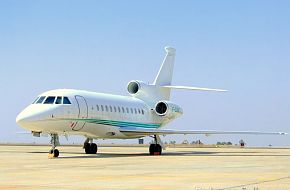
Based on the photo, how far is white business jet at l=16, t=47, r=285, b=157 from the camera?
28234 millimetres

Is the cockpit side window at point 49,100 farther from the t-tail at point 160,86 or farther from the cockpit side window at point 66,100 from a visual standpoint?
the t-tail at point 160,86

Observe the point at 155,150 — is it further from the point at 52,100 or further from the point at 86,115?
the point at 52,100

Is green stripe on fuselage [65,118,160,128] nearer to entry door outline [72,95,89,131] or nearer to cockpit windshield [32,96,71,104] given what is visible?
entry door outline [72,95,89,131]

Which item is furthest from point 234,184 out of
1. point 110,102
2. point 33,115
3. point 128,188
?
point 110,102

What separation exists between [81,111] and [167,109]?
29.9 ft

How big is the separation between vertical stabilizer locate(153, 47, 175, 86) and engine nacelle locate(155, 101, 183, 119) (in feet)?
11.7

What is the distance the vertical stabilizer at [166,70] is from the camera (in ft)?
138

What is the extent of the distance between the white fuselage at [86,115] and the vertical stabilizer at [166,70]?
14.6ft

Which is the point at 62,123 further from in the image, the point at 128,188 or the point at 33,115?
the point at 128,188

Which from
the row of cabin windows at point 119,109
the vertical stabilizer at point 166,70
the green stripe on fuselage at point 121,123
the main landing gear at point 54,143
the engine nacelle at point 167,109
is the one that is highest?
the vertical stabilizer at point 166,70

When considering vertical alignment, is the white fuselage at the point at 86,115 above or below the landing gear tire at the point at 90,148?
above

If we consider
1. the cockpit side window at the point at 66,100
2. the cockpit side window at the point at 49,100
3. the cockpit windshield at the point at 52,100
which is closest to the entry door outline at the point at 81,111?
the cockpit side window at the point at 66,100

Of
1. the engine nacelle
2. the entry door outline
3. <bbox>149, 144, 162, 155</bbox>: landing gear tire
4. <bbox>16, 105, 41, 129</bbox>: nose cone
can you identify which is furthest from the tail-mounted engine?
<bbox>16, 105, 41, 129</bbox>: nose cone

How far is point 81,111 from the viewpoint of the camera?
30.1 m
